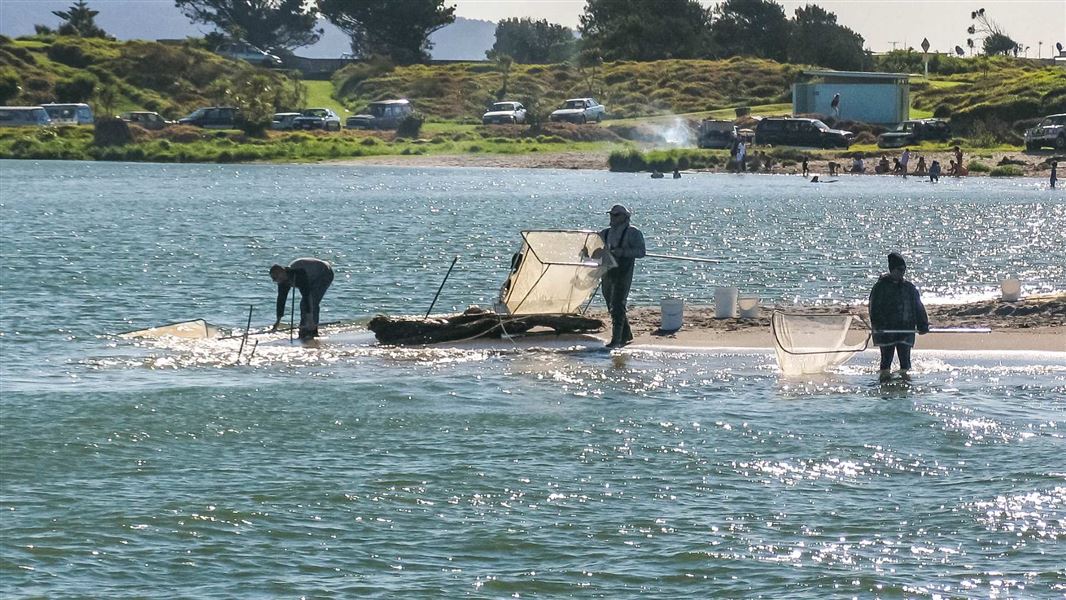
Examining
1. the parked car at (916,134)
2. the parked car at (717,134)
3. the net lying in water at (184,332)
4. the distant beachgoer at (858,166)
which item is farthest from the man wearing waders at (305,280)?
the parked car at (717,134)

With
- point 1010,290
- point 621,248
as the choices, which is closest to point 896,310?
point 621,248

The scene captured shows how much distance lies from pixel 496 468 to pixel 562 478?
2.73 ft

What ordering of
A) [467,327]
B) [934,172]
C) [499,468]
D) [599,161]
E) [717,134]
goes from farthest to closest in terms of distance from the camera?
[599,161] → [717,134] → [934,172] → [467,327] → [499,468]

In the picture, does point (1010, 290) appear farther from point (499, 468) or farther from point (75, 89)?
point (75, 89)

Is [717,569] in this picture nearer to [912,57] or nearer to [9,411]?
[9,411]

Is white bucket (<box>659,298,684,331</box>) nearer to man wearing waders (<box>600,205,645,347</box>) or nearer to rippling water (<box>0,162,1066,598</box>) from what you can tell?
rippling water (<box>0,162,1066,598</box>)

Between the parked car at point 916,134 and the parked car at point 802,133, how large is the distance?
86.8 inches

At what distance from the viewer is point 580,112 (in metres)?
102

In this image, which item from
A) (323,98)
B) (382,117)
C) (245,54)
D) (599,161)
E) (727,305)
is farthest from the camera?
(245,54)

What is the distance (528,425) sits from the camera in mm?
20578

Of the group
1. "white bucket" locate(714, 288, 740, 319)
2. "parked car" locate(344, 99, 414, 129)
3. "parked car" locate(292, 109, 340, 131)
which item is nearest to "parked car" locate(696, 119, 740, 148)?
"parked car" locate(344, 99, 414, 129)

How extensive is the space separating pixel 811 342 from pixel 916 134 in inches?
2538

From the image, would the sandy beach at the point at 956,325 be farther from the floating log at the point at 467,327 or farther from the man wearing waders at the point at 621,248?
the man wearing waders at the point at 621,248

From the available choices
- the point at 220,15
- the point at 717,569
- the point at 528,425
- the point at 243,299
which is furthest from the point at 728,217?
the point at 220,15
